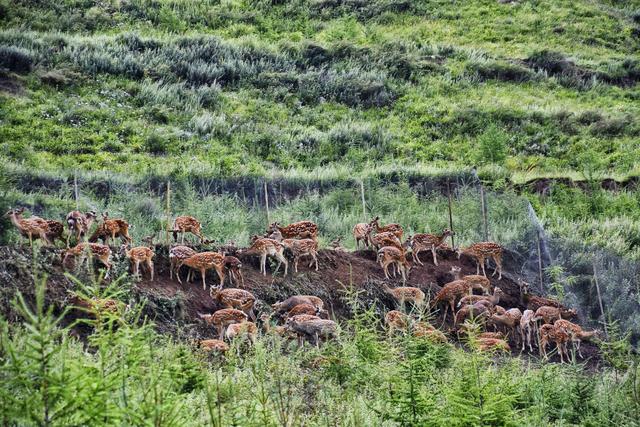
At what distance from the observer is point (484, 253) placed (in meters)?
17.8

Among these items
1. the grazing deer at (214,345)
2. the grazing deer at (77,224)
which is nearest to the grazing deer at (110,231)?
the grazing deer at (77,224)

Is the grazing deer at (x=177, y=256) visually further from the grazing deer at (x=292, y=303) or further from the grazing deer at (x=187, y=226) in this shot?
the grazing deer at (x=292, y=303)

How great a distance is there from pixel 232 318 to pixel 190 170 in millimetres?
14612

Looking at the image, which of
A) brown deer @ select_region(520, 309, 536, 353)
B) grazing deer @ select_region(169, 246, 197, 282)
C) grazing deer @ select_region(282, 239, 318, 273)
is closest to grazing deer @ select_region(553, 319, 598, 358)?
brown deer @ select_region(520, 309, 536, 353)

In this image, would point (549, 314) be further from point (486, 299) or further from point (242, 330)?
point (242, 330)

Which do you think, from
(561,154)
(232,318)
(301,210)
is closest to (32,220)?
(232,318)

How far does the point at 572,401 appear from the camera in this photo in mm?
9094

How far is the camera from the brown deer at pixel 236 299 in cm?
1348

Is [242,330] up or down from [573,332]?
up

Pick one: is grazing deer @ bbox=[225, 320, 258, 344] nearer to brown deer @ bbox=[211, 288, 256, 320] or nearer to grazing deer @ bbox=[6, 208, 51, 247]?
brown deer @ bbox=[211, 288, 256, 320]

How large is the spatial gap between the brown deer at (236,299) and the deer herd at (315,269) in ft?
0.05

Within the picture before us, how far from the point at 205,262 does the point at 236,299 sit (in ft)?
3.62

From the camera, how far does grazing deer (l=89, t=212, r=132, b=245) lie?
15.1m

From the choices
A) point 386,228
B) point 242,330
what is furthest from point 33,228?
point 386,228
